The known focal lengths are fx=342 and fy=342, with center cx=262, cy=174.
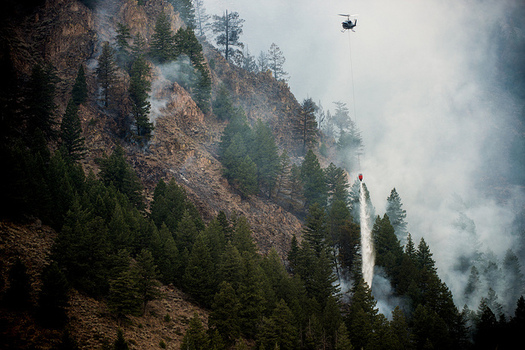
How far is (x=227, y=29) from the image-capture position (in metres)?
94.3

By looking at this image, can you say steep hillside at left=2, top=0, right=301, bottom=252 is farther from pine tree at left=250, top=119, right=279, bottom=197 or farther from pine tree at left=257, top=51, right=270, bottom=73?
pine tree at left=257, top=51, right=270, bottom=73

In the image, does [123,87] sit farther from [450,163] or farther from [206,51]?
[450,163]

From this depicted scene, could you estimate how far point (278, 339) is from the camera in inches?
1280

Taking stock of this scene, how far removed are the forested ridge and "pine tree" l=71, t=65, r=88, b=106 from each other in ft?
1.10

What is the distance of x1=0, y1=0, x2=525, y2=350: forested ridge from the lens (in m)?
29.2

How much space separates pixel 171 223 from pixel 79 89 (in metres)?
30.0

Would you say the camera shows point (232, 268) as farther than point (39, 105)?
No

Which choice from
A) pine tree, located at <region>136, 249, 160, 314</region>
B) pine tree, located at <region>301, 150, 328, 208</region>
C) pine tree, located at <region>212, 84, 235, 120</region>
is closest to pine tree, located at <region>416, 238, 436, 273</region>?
pine tree, located at <region>301, 150, 328, 208</region>

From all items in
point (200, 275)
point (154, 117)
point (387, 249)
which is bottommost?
point (200, 275)

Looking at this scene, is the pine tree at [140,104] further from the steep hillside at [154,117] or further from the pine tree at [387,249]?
the pine tree at [387,249]

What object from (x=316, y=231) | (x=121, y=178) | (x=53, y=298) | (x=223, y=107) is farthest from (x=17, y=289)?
(x=223, y=107)

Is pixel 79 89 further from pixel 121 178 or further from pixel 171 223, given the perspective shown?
pixel 171 223

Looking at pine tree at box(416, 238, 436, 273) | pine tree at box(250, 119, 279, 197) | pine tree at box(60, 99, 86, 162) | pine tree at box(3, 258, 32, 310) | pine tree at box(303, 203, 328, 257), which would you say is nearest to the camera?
pine tree at box(3, 258, 32, 310)

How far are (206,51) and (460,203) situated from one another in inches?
3381
